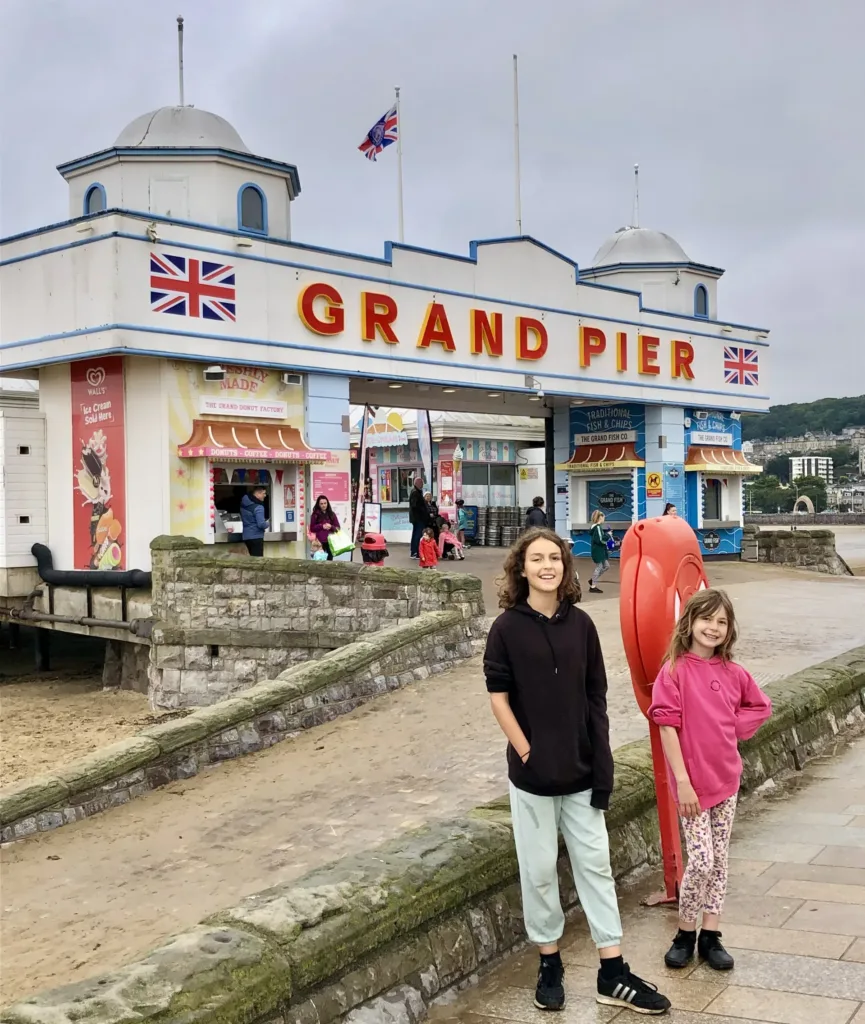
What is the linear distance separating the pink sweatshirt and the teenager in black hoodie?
0.41 m

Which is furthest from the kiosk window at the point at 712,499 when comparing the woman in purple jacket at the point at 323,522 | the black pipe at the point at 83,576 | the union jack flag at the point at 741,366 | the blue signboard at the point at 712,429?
the black pipe at the point at 83,576

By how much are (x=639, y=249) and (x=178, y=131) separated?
12.7 metres

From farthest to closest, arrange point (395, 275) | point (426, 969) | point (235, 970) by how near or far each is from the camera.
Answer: point (395, 275)
point (426, 969)
point (235, 970)

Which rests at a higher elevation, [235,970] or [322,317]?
[322,317]

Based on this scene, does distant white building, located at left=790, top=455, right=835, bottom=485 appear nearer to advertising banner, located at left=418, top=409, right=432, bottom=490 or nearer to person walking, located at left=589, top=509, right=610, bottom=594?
advertising banner, located at left=418, top=409, right=432, bottom=490

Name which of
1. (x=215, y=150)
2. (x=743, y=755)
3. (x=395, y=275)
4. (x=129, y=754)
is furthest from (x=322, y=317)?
(x=743, y=755)

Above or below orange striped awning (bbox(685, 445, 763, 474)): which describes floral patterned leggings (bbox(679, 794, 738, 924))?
below

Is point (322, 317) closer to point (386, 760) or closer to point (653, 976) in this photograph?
point (386, 760)

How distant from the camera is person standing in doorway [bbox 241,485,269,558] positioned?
55.0ft

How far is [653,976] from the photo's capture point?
13.6 ft

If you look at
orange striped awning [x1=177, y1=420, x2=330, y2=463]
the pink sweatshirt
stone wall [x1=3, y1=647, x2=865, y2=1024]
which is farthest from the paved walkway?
orange striped awning [x1=177, y1=420, x2=330, y2=463]

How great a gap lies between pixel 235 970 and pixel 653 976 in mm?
1748

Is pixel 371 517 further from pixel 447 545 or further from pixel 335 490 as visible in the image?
pixel 335 490

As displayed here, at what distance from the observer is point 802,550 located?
Answer: 26.0 metres
